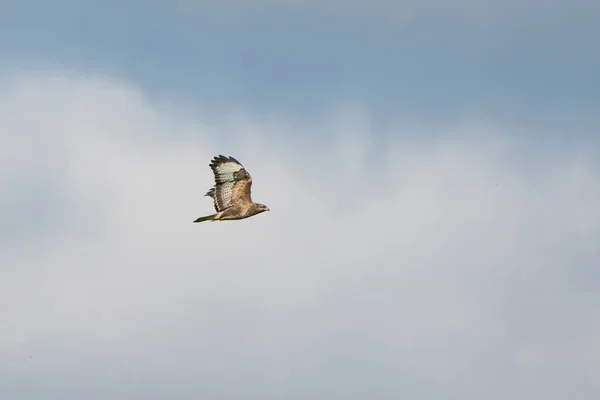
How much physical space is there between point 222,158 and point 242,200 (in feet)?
12.1

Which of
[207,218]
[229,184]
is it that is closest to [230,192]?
[229,184]

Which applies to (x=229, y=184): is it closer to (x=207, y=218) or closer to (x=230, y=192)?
(x=230, y=192)

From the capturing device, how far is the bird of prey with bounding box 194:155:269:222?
142 meters

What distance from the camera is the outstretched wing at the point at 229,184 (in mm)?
142000

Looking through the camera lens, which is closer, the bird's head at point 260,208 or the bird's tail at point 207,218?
the bird's tail at point 207,218

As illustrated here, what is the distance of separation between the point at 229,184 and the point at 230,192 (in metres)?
0.59

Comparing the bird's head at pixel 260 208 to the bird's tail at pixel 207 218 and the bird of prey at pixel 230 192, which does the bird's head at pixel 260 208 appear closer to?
the bird of prey at pixel 230 192

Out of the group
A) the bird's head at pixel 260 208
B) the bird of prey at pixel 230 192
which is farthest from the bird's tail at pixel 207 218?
the bird's head at pixel 260 208

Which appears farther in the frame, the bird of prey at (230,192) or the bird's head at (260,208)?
the bird's head at (260,208)

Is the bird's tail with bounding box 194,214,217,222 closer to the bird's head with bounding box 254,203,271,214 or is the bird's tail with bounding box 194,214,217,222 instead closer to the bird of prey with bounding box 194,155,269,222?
the bird of prey with bounding box 194,155,269,222

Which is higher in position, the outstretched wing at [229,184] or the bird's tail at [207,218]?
the outstretched wing at [229,184]

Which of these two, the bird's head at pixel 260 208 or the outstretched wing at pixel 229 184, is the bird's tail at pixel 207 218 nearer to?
the outstretched wing at pixel 229 184

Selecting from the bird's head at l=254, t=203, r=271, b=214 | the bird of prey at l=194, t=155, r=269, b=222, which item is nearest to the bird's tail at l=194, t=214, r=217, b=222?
the bird of prey at l=194, t=155, r=269, b=222

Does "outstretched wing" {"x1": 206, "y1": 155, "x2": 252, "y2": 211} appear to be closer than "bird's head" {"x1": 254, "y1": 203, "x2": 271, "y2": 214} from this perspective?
Yes
